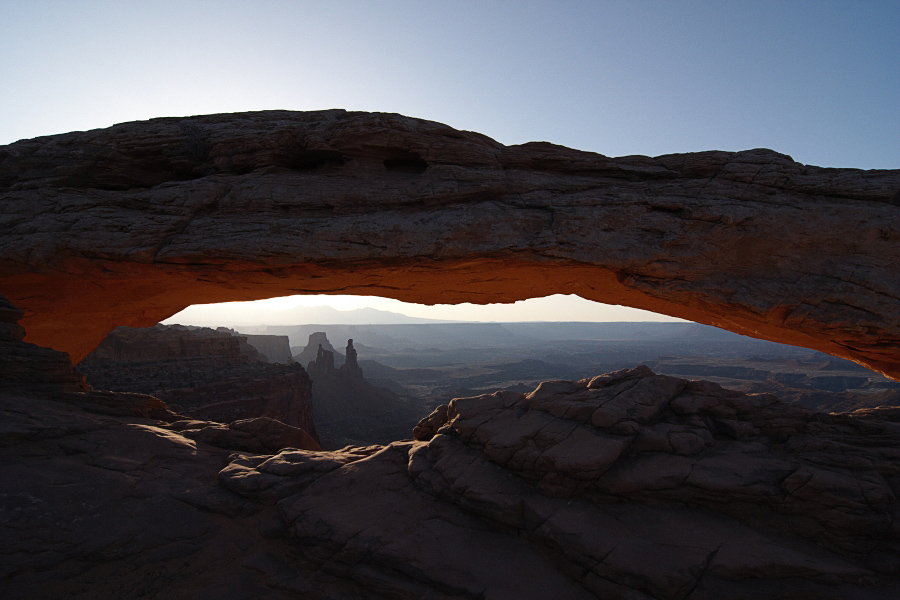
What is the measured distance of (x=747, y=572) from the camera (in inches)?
227

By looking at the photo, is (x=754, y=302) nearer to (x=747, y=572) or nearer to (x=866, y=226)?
(x=866, y=226)

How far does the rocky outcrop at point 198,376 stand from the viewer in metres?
24.4

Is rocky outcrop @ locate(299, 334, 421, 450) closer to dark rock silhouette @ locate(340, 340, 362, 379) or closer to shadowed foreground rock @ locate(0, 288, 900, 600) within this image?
dark rock silhouette @ locate(340, 340, 362, 379)

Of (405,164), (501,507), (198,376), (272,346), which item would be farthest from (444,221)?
(272,346)

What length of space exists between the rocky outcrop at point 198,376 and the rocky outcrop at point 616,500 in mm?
15726

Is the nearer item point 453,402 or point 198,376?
point 453,402

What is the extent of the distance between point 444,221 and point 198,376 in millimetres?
25198

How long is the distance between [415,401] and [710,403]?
180 feet

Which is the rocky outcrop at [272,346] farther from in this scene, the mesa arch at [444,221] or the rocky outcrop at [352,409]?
the mesa arch at [444,221]

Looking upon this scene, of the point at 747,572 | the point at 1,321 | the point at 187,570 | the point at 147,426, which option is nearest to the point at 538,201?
the point at 747,572

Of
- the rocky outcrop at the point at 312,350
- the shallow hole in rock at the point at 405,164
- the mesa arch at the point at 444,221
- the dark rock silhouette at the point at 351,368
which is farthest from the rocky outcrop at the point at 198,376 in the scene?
the rocky outcrop at the point at 312,350

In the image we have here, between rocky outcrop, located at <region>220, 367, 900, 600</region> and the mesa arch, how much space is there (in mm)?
2563

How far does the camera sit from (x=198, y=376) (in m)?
27.1

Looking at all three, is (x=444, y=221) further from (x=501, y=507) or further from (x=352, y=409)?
(x=352, y=409)
